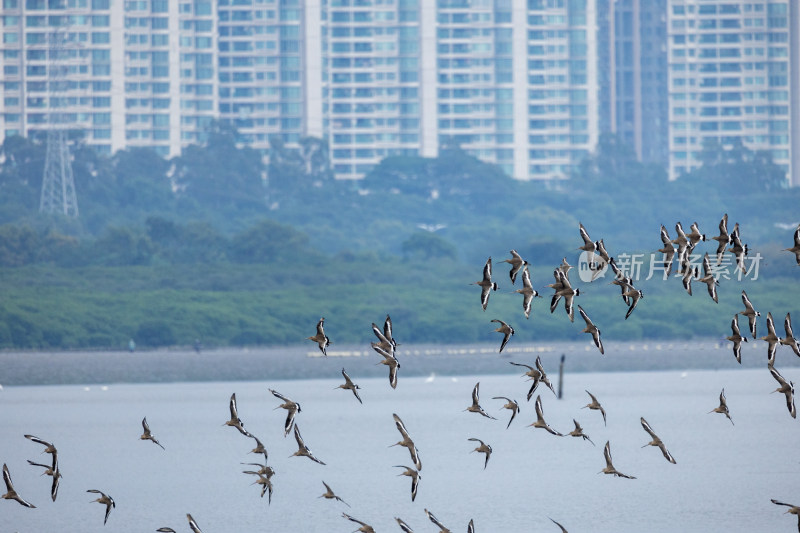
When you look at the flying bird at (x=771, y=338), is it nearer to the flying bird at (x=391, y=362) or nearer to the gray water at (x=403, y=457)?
the flying bird at (x=391, y=362)

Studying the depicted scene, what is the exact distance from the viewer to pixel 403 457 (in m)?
90.2

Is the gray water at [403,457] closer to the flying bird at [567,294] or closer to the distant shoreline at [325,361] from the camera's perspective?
the distant shoreline at [325,361]

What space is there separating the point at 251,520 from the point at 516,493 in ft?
44.0

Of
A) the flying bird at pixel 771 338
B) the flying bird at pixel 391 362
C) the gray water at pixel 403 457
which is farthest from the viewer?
the gray water at pixel 403 457

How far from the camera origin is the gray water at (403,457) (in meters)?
61.8

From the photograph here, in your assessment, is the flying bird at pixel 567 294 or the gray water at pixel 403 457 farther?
the gray water at pixel 403 457

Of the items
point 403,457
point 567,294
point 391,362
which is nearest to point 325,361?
point 403,457

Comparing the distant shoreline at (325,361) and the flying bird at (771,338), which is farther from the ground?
the flying bird at (771,338)

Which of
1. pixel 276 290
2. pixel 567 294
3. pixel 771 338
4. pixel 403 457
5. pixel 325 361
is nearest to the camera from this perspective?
pixel 771 338

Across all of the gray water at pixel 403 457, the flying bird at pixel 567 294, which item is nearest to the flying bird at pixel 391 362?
the flying bird at pixel 567 294

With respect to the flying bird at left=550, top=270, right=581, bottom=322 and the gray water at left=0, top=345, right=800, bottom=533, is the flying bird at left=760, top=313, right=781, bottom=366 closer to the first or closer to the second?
the flying bird at left=550, top=270, right=581, bottom=322

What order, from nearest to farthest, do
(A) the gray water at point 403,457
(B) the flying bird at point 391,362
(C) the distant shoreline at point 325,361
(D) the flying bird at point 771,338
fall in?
1. (D) the flying bird at point 771,338
2. (B) the flying bird at point 391,362
3. (A) the gray water at point 403,457
4. (C) the distant shoreline at point 325,361

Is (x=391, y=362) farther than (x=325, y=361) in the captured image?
No

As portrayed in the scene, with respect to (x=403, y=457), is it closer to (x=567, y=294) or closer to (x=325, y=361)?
(x=567, y=294)
